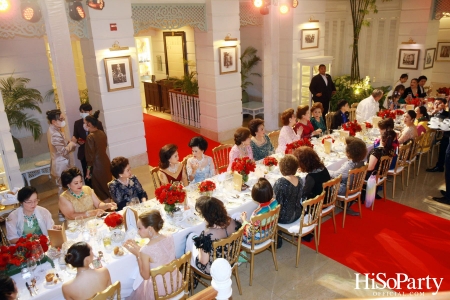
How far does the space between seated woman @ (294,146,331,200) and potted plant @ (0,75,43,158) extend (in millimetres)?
5640

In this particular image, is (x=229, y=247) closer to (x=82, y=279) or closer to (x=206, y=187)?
(x=206, y=187)

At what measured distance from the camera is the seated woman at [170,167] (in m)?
4.96

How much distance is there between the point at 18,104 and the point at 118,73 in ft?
7.55

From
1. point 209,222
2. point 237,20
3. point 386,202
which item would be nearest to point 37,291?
point 209,222

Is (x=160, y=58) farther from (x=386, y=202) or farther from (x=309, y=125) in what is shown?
(x=386, y=202)

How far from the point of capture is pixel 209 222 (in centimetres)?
354

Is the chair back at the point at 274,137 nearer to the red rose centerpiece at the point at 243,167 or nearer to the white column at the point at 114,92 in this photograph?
the red rose centerpiece at the point at 243,167

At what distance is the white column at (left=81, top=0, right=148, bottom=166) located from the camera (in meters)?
6.97

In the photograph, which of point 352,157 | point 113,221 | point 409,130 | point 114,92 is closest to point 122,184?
point 113,221

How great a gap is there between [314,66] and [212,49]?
10.2 feet

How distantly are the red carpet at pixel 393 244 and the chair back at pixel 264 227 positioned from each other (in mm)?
1104

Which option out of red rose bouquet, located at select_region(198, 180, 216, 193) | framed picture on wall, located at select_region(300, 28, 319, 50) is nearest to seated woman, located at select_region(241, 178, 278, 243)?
red rose bouquet, located at select_region(198, 180, 216, 193)

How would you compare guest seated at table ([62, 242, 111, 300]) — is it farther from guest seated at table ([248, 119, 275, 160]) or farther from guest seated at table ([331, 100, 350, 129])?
guest seated at table ([331, 100, 350, 129])

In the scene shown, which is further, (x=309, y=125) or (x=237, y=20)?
(x=237, y=20)
